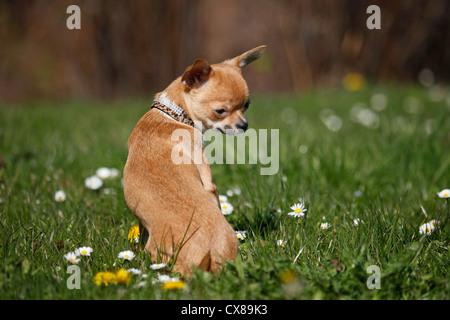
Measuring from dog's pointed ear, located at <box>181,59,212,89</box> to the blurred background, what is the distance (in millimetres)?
6183

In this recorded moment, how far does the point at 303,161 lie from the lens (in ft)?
12.4

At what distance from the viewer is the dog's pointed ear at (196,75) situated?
7.07 feet

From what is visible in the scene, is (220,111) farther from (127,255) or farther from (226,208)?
(127,255)

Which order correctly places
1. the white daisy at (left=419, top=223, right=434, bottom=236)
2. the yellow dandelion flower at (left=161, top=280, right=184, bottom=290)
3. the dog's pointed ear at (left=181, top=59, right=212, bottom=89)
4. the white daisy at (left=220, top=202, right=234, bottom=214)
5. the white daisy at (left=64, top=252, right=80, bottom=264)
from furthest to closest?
the white daisy at (left=220, top=202, right=234, bottom=214)
the white daisy at (left=419, top=223, right=434, bottom=236)
the dog's pointed ear at (left=181, top=59, right=212, bottom=89)
the white daisy at (left=64, top=252, right=80, bottom=264)
the yellow dandelion flower at (left=161, top=280, right=184, bottom=290)

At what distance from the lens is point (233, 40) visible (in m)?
9.78

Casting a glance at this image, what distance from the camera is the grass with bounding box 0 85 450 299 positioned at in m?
1.79

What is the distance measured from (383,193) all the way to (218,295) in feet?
6.67

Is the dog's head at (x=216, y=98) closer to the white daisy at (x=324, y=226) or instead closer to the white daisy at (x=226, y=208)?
the white daisy at (x=226, y=208)

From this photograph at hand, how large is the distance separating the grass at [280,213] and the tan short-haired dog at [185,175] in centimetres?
12

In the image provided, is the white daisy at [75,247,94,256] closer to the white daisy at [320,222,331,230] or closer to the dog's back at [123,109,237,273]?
the dog's back at [123,109,237,273]

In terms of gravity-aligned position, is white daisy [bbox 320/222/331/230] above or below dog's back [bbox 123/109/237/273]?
below

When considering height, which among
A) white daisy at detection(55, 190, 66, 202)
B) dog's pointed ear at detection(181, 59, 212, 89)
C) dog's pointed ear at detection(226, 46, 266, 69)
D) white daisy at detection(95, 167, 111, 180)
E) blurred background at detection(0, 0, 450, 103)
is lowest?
white daisy at detection(55, 190, 66, 202)

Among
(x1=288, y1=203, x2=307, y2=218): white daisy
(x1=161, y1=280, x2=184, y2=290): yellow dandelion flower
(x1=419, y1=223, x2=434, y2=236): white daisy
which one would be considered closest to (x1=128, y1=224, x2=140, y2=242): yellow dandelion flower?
(x1=161, y1=280, x2=184, y2=290): yellow dandelion flower

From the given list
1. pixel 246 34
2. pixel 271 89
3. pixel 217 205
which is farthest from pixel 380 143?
pixel 246 34
